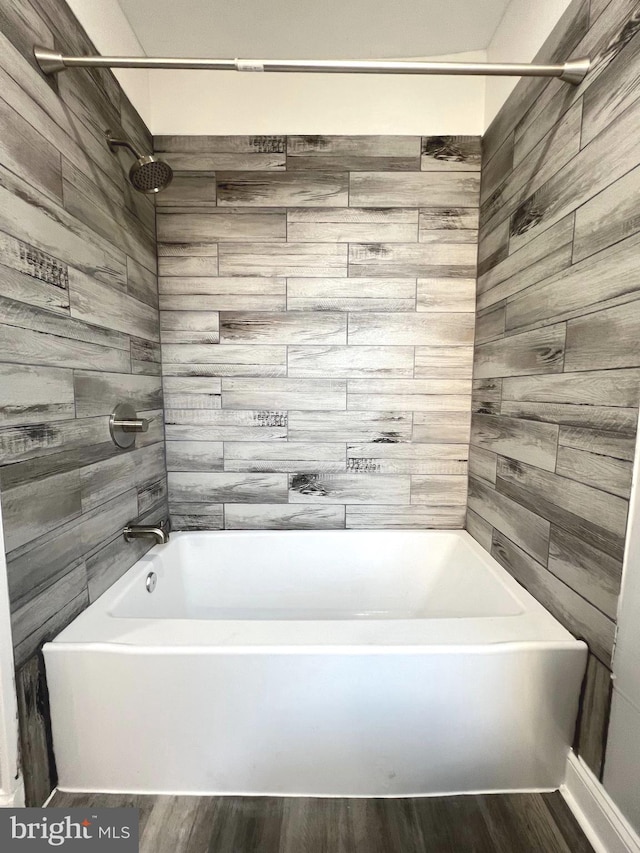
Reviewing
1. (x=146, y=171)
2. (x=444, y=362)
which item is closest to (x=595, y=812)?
(x=444, y=362)

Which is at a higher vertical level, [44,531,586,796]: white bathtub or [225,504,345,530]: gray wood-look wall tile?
[225,504,345,530]: gray wood-look wall tile

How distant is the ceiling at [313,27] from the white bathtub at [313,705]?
2107mm

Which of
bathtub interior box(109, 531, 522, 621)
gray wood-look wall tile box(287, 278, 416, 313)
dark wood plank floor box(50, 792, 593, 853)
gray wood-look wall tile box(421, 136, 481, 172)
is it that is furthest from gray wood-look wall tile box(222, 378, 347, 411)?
dark wood plank floor box(50, 792, 593, 853)

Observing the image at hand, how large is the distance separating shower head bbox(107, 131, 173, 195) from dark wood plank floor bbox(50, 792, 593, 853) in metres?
1.89

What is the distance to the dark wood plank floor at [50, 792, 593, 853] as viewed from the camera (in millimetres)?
922

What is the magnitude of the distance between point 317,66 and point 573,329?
3.33ft

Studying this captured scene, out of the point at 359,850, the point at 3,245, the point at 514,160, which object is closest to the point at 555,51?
the point at 514,160

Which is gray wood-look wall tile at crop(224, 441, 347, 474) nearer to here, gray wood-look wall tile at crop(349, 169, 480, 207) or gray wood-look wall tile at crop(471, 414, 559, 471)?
gray wood-look wall tile at crop(471, 414, 559, 471)

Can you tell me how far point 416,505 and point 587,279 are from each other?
1151mm

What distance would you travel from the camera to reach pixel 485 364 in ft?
5.26

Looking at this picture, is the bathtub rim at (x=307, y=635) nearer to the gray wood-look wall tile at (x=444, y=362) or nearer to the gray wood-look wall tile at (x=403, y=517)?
the gray wood-look wall tile at (x=403, y=517)

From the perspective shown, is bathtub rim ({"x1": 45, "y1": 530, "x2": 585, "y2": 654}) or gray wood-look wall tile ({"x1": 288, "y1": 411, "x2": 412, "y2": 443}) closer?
bathtub rim ({"x1": 45, "y1": 530, "x2": 585, "y2": 654})

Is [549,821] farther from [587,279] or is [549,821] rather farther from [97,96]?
[97,96]

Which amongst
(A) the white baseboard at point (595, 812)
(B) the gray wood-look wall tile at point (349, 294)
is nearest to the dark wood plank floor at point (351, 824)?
(A) the white baseboard at point (595, 812)
